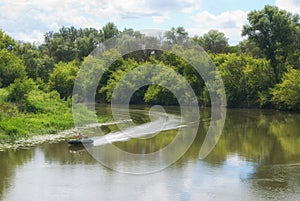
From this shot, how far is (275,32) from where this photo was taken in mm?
61406

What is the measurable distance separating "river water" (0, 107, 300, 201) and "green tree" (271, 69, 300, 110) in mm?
21227

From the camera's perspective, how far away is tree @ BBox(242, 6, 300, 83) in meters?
60.8

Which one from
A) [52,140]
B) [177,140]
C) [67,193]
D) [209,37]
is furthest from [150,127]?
[209,37]

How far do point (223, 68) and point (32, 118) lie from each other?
35.4 m

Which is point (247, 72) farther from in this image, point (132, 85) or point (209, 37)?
point (209, 37)

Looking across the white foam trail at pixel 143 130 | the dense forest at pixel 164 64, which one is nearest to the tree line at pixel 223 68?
the dense forest at pixel 164 64

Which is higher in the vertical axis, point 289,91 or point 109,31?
point 109,31

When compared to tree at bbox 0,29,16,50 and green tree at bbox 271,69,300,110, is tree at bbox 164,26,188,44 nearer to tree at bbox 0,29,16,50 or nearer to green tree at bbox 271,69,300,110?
green tree at bbox 271,69,300,110

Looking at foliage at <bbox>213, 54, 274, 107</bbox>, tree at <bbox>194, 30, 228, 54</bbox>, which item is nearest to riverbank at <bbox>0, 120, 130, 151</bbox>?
foliage at <bbox>213, 54, 274, 107</bbox>

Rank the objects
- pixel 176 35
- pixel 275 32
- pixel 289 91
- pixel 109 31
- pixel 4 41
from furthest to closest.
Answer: pixel 109 31
pixel 176 35
pixel 275 32
pixel 289 91
pixel 4 41

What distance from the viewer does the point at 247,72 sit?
208 ft

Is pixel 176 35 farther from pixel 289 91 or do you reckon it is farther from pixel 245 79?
pixel 289 91

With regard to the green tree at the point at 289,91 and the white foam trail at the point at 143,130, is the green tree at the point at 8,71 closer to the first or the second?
the white foam trail at the point at 143,130

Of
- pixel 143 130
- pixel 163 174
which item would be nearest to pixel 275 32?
pixel 143 130
